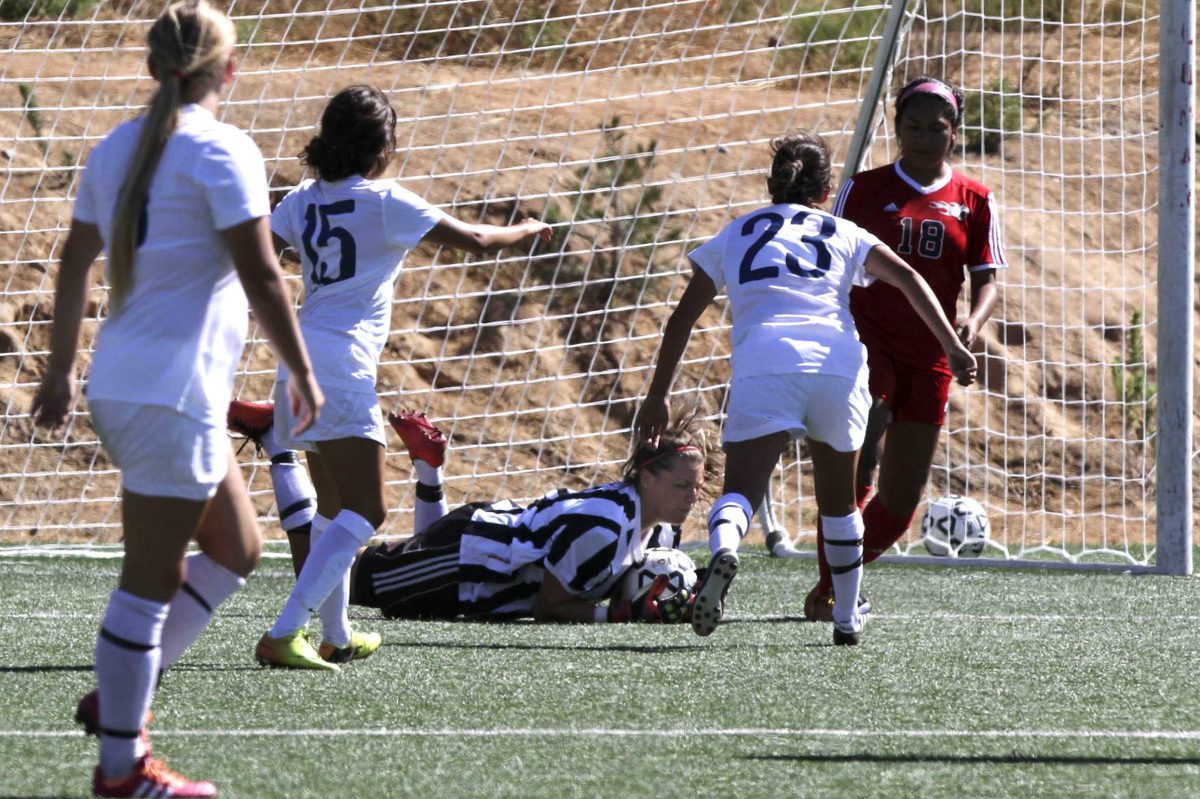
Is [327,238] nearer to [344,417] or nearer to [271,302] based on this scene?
[344,417]

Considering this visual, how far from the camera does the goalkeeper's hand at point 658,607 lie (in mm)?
6051

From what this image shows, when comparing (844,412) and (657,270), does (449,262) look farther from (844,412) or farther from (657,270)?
(844,412)

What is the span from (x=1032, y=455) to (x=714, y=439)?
6811 millimetres

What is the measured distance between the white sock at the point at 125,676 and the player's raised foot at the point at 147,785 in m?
0.01

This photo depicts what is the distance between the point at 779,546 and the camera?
8930mm

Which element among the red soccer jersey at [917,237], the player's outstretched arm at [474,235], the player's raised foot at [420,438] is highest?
the red soccer jersey at [917,237]

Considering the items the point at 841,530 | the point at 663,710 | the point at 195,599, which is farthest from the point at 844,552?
the point at 195,599

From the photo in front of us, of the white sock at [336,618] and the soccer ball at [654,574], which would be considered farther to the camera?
the soccer ball at [654,574]

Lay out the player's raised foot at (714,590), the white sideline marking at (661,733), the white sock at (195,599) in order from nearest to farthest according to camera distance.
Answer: the white sock at (195,599), the white sideline marking at (661,733), the player's raised foot at (714,590)

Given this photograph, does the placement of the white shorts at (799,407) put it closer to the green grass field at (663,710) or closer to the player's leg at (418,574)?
the green grass field at (663,710)

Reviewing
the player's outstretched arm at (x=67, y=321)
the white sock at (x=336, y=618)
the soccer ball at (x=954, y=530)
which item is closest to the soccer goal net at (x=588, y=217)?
the soccer ball at (x=954, y=530)

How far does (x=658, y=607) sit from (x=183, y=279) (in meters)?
3.21

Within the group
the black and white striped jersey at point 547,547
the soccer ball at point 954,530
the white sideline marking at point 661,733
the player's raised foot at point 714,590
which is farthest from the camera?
the soccer ball at point 954,530

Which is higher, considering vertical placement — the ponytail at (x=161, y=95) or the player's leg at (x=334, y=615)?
the ponytail at (x=161, y=95)
